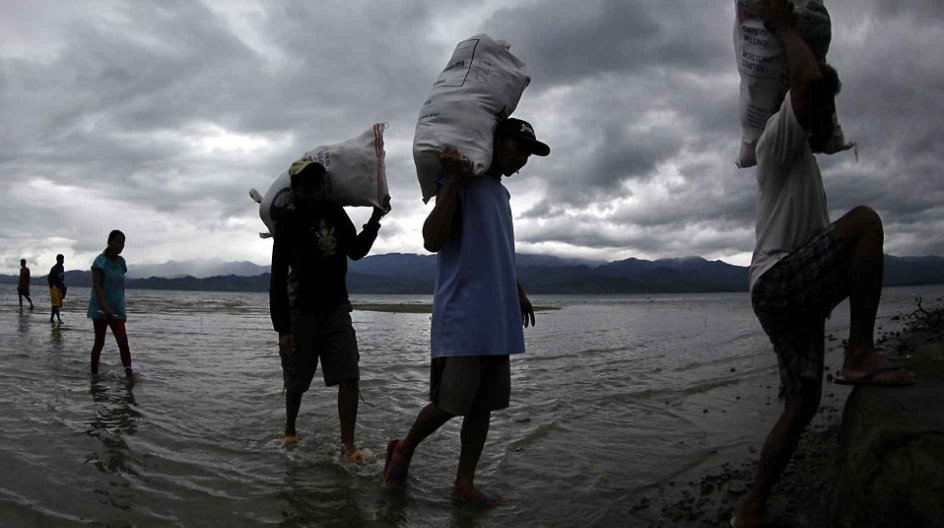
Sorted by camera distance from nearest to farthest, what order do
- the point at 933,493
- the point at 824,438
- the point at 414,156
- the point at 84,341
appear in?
the point at 933,493
the point at 414,156
the point at 824,438
the point at 84,341

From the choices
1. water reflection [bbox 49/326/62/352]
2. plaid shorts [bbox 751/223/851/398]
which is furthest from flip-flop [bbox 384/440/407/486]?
water reflection [bbox 49/326/62/352]

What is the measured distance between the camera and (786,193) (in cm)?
271

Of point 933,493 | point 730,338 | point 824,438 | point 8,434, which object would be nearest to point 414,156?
point 933,493

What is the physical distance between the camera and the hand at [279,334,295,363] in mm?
4230

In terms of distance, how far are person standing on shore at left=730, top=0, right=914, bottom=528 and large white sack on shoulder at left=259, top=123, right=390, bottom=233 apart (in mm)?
2666

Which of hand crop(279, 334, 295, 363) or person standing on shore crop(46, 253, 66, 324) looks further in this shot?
person standing on shore crop(46, 253, 66, 324)

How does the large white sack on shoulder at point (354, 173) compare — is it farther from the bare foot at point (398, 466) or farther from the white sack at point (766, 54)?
the white sack at point (766, 54)

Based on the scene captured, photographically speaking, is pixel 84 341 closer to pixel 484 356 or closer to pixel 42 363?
pixel 42 363

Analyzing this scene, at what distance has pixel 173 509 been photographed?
3.34m

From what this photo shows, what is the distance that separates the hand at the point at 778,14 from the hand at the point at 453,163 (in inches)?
62.0

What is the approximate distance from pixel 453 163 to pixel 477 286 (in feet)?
2.27

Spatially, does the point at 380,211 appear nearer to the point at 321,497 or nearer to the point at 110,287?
the point at 321,497

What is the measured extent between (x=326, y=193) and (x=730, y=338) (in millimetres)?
13678

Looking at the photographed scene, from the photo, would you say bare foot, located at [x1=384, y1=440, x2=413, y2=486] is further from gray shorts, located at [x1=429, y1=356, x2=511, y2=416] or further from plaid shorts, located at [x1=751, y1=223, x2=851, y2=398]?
plaid shorts, located at [x1=751, y1=223, x2=851, y2=398]
